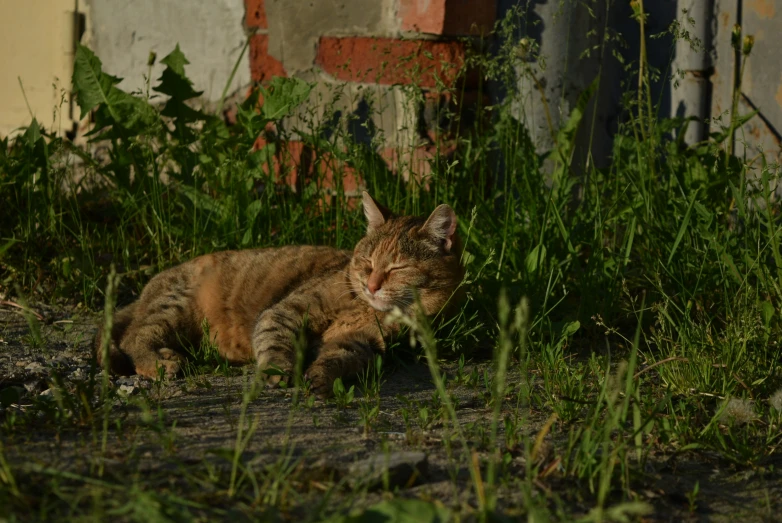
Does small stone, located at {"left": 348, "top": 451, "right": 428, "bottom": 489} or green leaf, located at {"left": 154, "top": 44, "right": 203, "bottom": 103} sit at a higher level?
green leaf, located at {"left": 154, "top": 44, "right": 203, "bottom": 103}

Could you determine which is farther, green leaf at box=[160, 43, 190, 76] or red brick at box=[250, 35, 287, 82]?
red brick at box=[250, 35, 287, 82]

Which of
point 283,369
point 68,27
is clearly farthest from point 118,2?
point 283,369

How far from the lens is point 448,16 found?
4504 mm

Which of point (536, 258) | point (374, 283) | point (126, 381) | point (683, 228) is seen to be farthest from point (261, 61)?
point (683, 228)

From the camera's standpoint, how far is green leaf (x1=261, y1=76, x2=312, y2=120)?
14.3ft

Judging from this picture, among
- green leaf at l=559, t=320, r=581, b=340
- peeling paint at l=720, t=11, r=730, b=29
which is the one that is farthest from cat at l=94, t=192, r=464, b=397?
peeling paint at l=720, t=11, r=730, b=29

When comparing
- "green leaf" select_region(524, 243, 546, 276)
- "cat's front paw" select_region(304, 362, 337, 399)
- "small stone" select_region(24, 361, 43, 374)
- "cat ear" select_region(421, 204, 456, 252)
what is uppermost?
"cat ear" select_region(421, 204, 456, 252)

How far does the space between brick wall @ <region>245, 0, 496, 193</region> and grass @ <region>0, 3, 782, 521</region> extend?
12cm

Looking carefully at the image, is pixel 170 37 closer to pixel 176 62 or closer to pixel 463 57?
pixel 176 62

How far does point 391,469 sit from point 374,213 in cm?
186

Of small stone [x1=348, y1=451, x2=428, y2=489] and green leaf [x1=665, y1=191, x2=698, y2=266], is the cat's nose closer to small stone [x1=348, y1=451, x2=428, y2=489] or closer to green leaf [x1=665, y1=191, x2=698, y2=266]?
green leaf [x1=665, y1=191, x2=698, y2=266]

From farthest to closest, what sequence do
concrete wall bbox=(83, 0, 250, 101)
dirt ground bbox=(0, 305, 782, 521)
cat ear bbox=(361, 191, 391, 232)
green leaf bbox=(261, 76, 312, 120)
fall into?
1. concrete wall bbox=(83, 0, 250, 101)
2. green leaf bbox=(261, 76, 312, 120)
3. cat ear bbox=(361, 191, 391, 232)
4. dirt ground bbox=(0, 305, 782, 521)

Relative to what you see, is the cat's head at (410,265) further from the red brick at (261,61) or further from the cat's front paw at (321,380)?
the red brick at (261,61)

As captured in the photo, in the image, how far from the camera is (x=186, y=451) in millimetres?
2338
